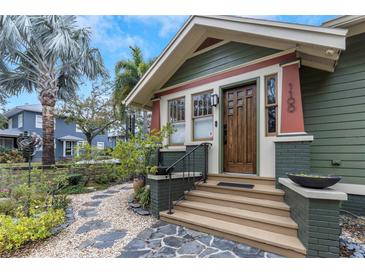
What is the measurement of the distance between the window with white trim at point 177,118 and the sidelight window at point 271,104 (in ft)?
8.02

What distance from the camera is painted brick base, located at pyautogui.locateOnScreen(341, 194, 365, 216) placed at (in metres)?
3.91

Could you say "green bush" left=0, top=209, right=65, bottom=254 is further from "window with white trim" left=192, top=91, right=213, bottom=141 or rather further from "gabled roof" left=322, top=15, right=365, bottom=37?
"gabled roof" left=322, top=15, right=365, bottom=37

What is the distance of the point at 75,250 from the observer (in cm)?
294

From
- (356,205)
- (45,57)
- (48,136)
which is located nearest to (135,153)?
(356,205)

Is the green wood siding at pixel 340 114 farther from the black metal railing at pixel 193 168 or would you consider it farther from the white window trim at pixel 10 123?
the white window trim at pixel 10 123

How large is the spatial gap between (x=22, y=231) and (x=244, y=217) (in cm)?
358

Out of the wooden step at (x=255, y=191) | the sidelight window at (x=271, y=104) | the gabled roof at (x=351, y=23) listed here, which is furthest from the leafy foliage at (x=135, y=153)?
the gabled roof at (x=351, y=23)

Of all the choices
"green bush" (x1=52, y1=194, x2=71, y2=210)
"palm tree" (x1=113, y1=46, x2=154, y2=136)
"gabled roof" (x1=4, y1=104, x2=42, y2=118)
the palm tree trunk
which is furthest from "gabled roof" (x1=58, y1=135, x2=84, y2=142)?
"green bush" (x1=52, y1=194, x2=71, y2=210)

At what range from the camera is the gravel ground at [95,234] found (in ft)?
9.42

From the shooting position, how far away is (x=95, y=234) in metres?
3.47

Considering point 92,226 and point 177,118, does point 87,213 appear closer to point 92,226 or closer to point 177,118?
point 92,226

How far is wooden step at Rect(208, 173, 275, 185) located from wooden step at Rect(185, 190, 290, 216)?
587 millimetres
